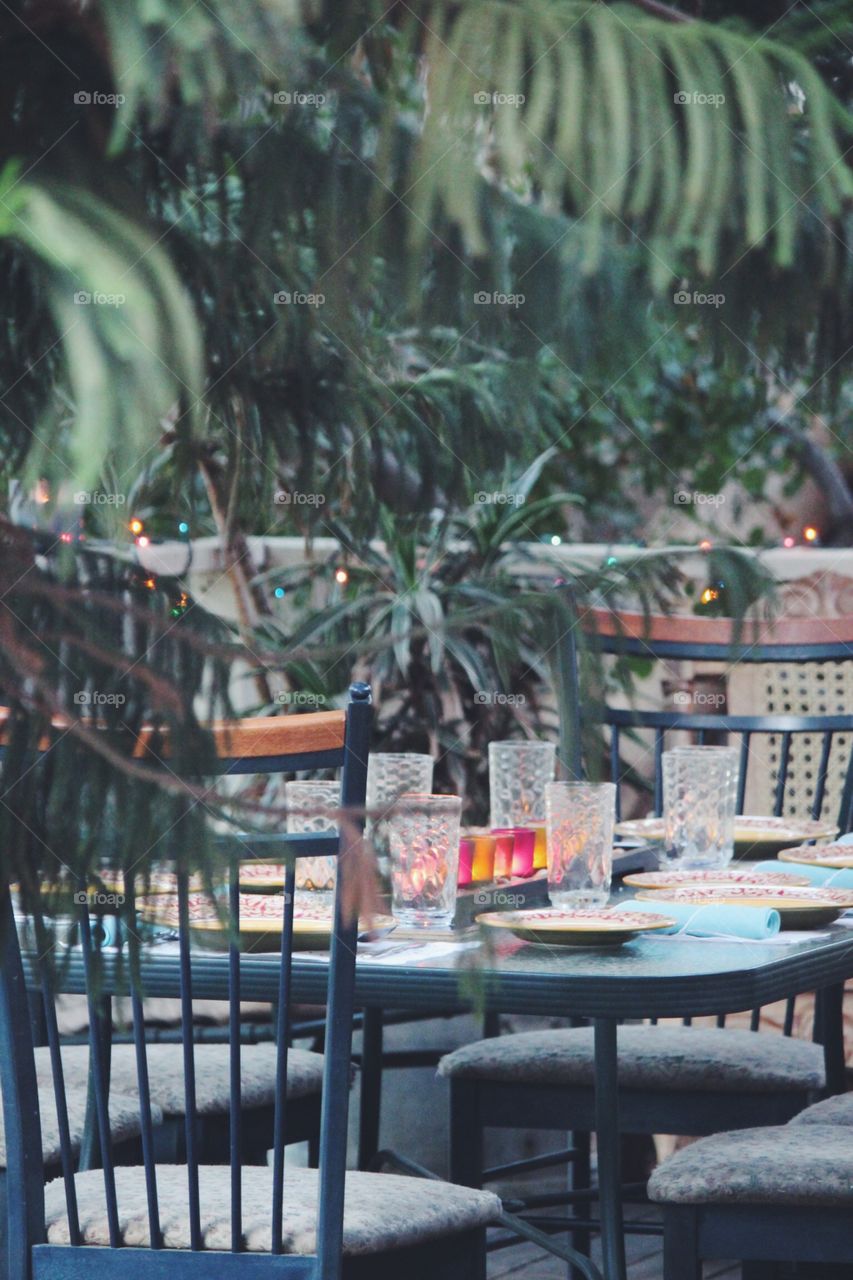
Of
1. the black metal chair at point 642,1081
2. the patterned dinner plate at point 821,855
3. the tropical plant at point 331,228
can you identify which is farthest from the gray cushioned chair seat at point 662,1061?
the tropical plant at point 331,228

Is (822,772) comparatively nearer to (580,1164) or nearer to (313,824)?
(580,1164)

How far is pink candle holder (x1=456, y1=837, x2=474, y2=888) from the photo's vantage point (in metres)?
1.53

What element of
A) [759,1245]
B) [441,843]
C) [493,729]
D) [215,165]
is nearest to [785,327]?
[215,165]

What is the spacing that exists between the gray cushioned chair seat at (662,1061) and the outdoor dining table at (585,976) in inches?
16.2

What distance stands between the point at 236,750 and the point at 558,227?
0.62 feet

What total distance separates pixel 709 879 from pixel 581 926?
1.18ft

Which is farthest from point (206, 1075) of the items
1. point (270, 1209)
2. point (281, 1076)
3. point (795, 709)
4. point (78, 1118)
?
point (795, 709)

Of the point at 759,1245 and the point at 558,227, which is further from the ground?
the point at 558,227

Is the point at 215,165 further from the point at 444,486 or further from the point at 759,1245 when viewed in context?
the point at 759,1245

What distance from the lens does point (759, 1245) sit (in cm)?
127

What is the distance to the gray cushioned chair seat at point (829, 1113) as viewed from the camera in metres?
1.50

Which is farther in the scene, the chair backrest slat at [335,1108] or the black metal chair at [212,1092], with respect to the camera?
the black metal chair at [212,1092]

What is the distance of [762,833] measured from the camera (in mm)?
1850

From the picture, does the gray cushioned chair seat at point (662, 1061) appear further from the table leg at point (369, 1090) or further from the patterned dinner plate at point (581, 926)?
the patterned dinner plate at point (581, 926)
